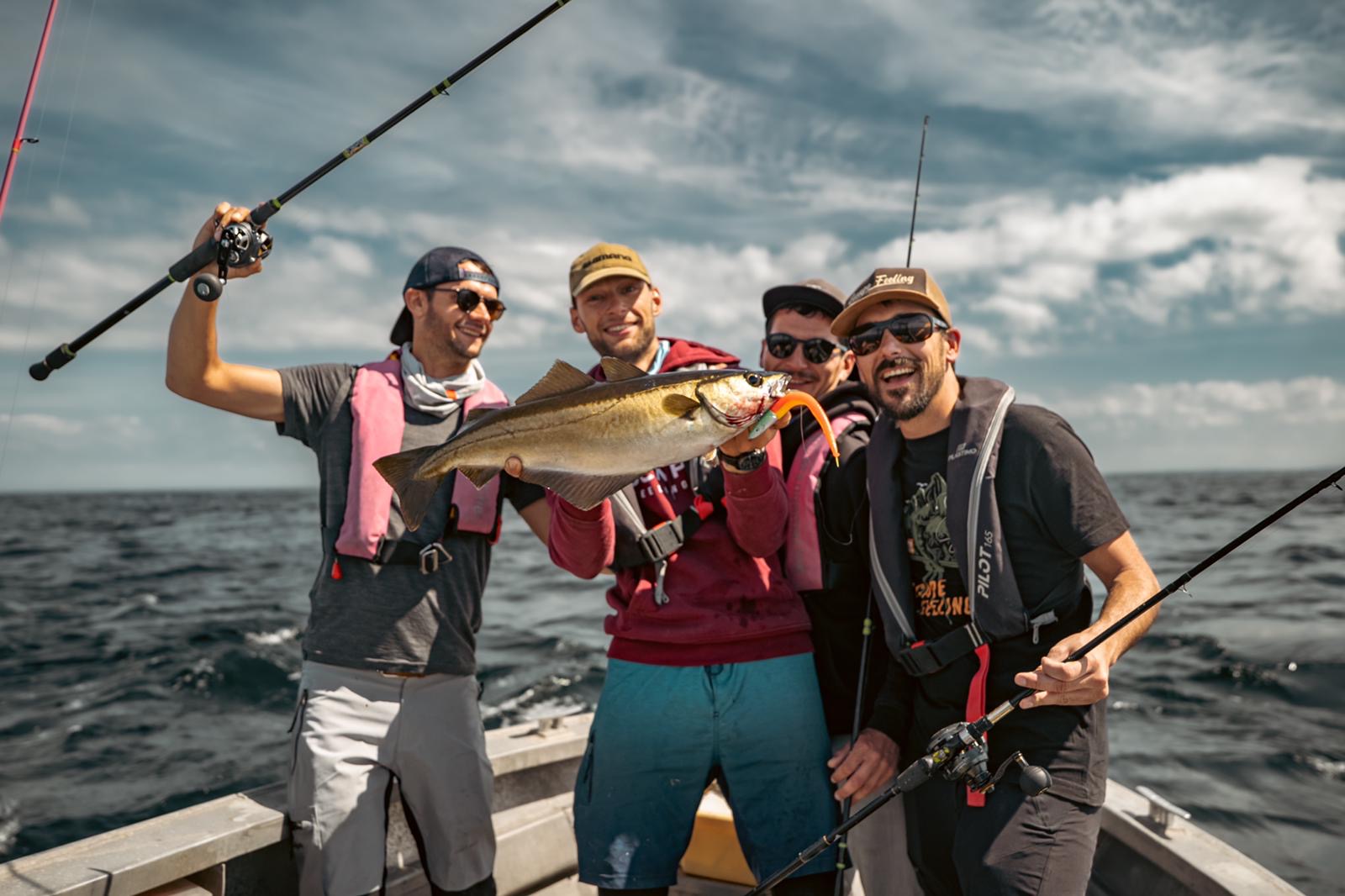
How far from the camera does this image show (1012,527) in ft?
12.1

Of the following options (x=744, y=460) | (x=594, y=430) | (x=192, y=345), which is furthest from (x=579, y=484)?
(x=192, y=345)

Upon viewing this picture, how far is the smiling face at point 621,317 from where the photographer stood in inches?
173

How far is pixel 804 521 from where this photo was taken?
Result: 4246 millimetres

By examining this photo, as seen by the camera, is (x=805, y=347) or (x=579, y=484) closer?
(x=579, y=484)

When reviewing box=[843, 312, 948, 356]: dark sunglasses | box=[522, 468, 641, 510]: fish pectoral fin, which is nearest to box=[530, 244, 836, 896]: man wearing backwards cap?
box=[522, 468, 641, 510]: fish pectoral fin

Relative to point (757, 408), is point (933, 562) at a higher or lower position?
lower

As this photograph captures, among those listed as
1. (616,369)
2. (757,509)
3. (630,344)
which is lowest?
(757,509)

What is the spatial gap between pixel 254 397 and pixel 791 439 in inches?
106

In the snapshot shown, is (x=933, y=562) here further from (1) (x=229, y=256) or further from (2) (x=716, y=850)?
(1) (x=229, y=256)

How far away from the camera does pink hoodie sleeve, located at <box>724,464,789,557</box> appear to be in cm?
376

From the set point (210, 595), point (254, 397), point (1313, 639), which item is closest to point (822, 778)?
point (254, 397)

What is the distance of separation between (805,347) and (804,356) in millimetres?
53

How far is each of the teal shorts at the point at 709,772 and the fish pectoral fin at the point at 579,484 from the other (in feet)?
3.27

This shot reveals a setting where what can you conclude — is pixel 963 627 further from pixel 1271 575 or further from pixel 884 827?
pixel 1271 575
